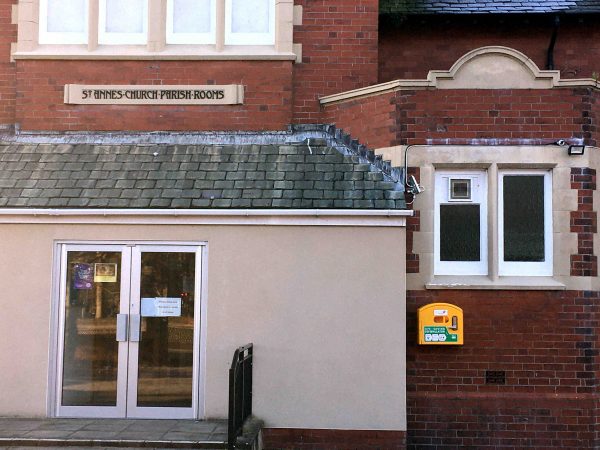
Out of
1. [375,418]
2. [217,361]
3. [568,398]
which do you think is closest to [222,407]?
[217,361]

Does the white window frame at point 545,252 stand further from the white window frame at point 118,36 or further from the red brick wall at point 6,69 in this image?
the red brick wall at point 6,69

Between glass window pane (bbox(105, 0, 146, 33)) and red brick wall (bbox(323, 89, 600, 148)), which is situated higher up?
glass window pane (bbox(105, 0, 146, 33))

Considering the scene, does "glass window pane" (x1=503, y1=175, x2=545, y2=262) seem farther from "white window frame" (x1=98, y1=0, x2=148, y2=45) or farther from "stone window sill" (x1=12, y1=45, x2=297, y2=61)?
"white window frame" (x1=98, y1=0, x2=148, y2=45)

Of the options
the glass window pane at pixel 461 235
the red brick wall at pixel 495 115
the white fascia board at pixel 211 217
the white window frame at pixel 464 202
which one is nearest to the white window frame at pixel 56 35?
the white fascia board at pixel 211 217

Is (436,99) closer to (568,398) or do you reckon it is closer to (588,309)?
(588,309)

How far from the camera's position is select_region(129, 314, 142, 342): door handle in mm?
8219

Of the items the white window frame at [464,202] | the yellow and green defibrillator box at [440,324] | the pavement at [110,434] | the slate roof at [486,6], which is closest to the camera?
the pavement at [110,434]

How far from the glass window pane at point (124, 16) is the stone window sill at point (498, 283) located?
5.12 meters

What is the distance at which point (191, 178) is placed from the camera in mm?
8547

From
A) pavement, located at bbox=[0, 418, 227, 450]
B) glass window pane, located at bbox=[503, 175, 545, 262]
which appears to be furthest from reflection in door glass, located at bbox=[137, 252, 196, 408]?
glass window pane, located at bbox=[503, 175, 545, 262]

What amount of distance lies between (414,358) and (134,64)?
204 inches

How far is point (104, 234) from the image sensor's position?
830cm

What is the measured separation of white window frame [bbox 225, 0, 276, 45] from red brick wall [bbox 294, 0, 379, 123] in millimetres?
335

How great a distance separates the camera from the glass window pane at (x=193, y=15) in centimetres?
973
